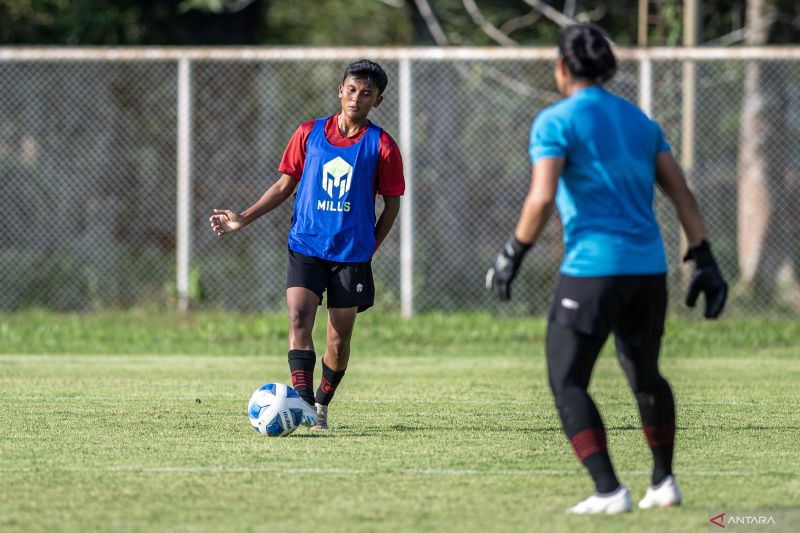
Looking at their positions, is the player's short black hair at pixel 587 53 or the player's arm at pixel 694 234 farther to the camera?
the player's arm at pixel 694 234

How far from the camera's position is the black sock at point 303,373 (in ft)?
28.3

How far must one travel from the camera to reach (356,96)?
8461 millimetres

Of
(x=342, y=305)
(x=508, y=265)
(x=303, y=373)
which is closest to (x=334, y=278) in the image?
(x=342, y=305)

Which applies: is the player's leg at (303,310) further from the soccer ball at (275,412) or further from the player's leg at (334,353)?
the soccer ball at (275,412)

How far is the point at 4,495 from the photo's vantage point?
631cm

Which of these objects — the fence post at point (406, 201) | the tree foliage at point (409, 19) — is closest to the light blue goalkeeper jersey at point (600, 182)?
the fence post at point (406, 201)

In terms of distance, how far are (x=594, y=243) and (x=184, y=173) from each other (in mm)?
11386

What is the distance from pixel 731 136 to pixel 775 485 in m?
12.6

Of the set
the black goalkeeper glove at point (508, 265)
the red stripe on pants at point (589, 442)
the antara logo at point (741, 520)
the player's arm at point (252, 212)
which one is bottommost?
the antara logo at point (741, 520)

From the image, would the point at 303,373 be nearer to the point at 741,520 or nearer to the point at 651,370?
the point at 651,370

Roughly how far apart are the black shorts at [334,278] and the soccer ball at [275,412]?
0.65m

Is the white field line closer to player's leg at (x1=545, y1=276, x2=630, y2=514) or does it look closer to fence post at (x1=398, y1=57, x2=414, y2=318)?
player's leg at (x1=545, y1=276, x2=630, y2=514)

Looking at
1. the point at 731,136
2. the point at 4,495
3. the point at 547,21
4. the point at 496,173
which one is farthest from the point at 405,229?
the point at 4,495

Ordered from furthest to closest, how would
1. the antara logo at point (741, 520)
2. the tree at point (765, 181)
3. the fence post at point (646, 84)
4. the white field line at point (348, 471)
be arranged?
the tree at point (765, 181), the fence post at point (646, 84), the white field line at point (348, 471), the antara logo at point (741, 520)
